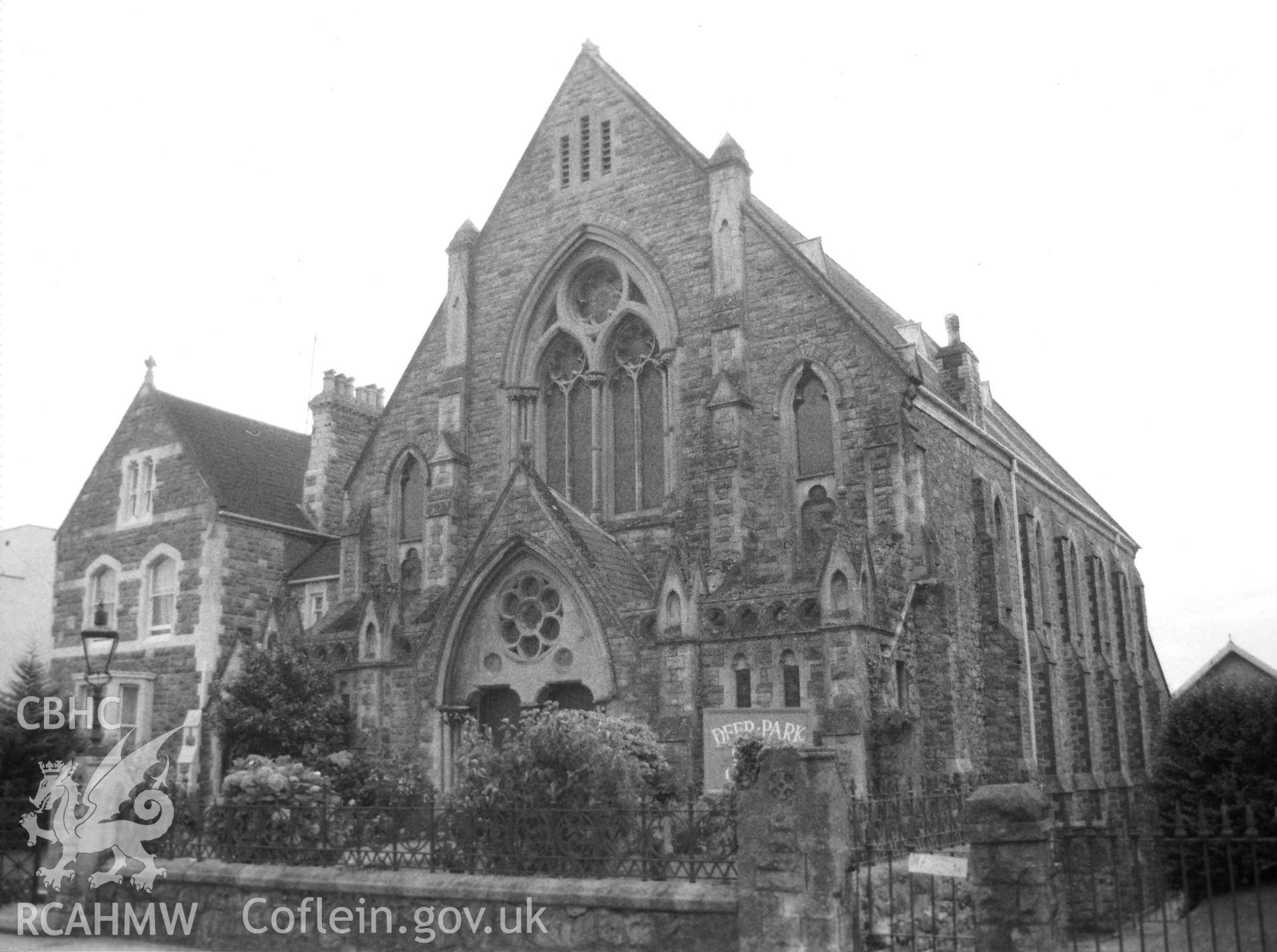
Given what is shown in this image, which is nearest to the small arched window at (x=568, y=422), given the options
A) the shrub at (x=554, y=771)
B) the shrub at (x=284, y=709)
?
the shrub at (x=284, y=709)

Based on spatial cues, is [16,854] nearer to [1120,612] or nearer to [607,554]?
[607,554]

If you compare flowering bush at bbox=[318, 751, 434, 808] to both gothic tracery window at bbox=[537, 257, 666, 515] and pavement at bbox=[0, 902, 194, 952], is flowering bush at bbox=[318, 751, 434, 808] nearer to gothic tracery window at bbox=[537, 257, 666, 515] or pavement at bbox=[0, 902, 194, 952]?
pavement at bbox=[0, 902, 194, 952]

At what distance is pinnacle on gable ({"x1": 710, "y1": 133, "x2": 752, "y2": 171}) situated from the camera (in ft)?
82.6

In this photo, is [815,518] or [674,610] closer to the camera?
[674,610]

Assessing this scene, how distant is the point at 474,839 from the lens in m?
14.1

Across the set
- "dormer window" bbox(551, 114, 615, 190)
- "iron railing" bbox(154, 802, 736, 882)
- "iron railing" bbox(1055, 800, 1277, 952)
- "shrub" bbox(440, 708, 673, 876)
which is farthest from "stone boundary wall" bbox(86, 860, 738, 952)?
"dormer window" bbox(551, 114, 615, 190)

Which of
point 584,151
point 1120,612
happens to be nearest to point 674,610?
point 584,151

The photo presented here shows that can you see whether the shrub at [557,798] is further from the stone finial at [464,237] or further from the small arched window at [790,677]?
the stone finial at [464,237]

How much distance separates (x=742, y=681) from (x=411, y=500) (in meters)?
10.6

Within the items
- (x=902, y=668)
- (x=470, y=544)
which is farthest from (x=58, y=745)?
(x=902, y=668)

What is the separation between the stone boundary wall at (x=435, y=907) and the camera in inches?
488

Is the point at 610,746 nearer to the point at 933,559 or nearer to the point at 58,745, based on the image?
the point at 933,559

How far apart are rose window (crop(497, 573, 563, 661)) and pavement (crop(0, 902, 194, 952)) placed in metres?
9.54

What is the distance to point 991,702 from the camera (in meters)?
24.5
